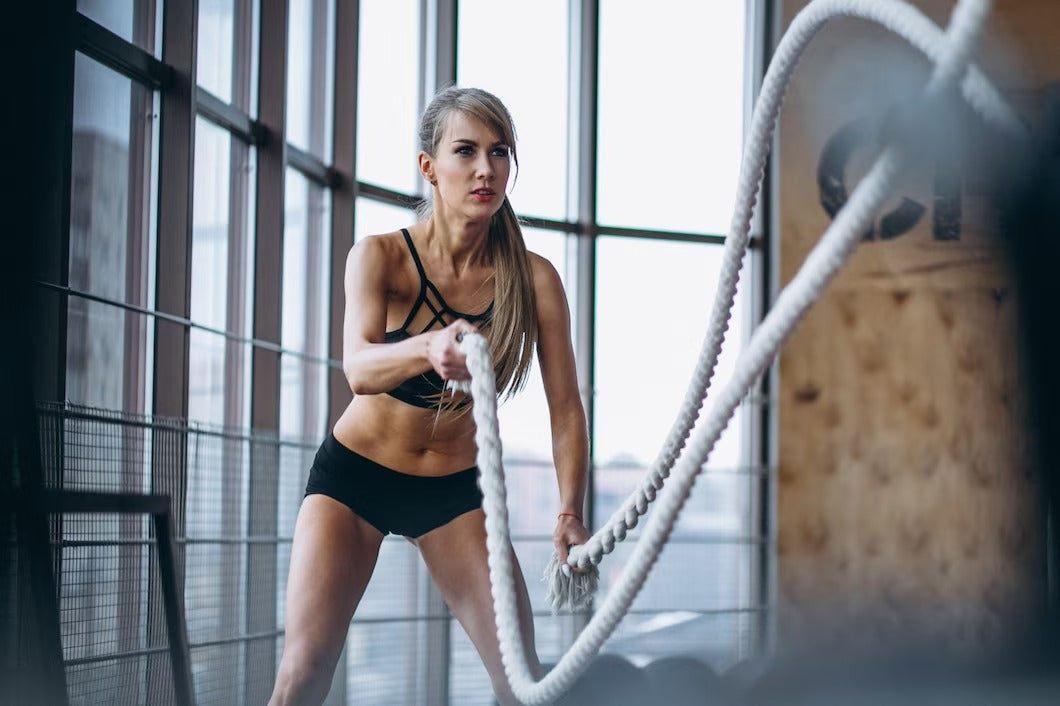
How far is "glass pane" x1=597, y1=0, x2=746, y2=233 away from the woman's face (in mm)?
3371

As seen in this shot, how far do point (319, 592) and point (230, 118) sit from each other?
207 centimetres

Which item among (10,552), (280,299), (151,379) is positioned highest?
(280,299)

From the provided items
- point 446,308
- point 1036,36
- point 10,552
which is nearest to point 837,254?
point 446,308

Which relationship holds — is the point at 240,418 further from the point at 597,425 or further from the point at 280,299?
the point at 597,425

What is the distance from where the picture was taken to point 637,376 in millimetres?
5219

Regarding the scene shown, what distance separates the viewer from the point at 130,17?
292cm

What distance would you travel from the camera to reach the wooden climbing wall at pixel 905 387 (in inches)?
180

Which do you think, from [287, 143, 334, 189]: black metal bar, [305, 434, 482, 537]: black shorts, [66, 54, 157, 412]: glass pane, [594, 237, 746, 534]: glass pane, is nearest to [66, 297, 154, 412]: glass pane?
[66, 54, 157, 412]: glass pane

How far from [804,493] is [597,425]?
95 cm

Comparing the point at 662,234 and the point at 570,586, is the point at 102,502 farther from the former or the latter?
the point at 662,234

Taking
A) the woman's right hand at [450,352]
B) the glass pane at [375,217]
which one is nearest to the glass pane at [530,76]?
the glass pane at [375,217]

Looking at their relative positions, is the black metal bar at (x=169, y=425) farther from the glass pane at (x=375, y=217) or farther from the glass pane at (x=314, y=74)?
the glass pane at (x=314, y=74)

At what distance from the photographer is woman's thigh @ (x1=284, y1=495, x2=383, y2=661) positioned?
1852 millimetres

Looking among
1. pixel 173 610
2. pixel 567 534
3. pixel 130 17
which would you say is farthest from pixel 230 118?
pixel 567 534
